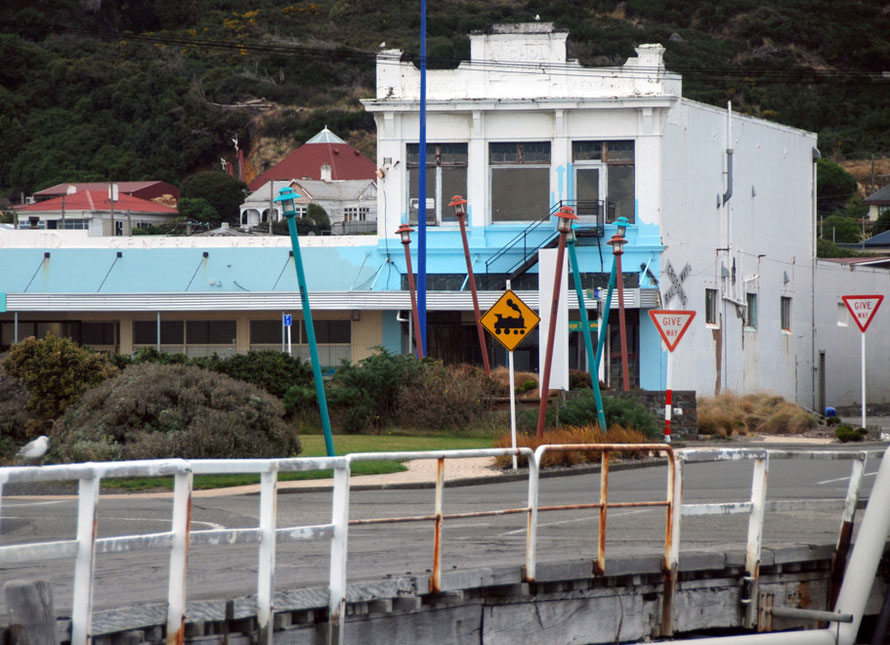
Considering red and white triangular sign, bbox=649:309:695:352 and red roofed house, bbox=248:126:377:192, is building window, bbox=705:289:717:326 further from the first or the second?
red roofed house, bbox=248:126:377:192

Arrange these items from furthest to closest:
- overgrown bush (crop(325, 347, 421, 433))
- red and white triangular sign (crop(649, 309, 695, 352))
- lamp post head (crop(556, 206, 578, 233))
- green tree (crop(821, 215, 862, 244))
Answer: green tree (crop(821, 215, 862, 244)) < overgrown bush (crop(325, 347, 421, 433)) < red and white triangular sign (crop(649, 309, 695, 352)) < lamp post head (crop(556, 206, 578, 233))

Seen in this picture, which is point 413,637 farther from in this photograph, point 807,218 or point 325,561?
point 807,218

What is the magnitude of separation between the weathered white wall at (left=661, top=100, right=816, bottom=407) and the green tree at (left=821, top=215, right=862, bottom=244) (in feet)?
187

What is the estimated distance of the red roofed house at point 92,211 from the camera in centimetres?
9275

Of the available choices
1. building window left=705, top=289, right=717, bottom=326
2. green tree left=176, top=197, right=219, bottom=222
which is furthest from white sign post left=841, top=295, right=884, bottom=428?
green tree left=176, top=197, right=219, bottom=222

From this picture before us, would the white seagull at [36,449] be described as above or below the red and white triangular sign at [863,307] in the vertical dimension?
below

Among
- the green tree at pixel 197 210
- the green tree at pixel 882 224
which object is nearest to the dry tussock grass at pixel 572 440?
the green tree at pixel 197 210

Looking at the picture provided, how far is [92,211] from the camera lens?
293 ft

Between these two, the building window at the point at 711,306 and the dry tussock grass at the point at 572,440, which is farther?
the building window at the point at 711,306

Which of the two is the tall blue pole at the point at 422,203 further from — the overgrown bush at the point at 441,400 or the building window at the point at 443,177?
the overgrown bush at the point at 441,400

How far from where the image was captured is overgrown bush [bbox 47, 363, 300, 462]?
22.6 metres

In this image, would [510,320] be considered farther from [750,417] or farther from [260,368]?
[750,417]

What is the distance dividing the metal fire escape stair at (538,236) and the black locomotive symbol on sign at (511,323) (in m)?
19.2

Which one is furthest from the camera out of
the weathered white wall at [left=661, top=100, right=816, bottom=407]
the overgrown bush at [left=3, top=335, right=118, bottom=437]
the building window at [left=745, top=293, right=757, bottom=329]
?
the building window at [left=745, top=293, right=757, bottom=329]
